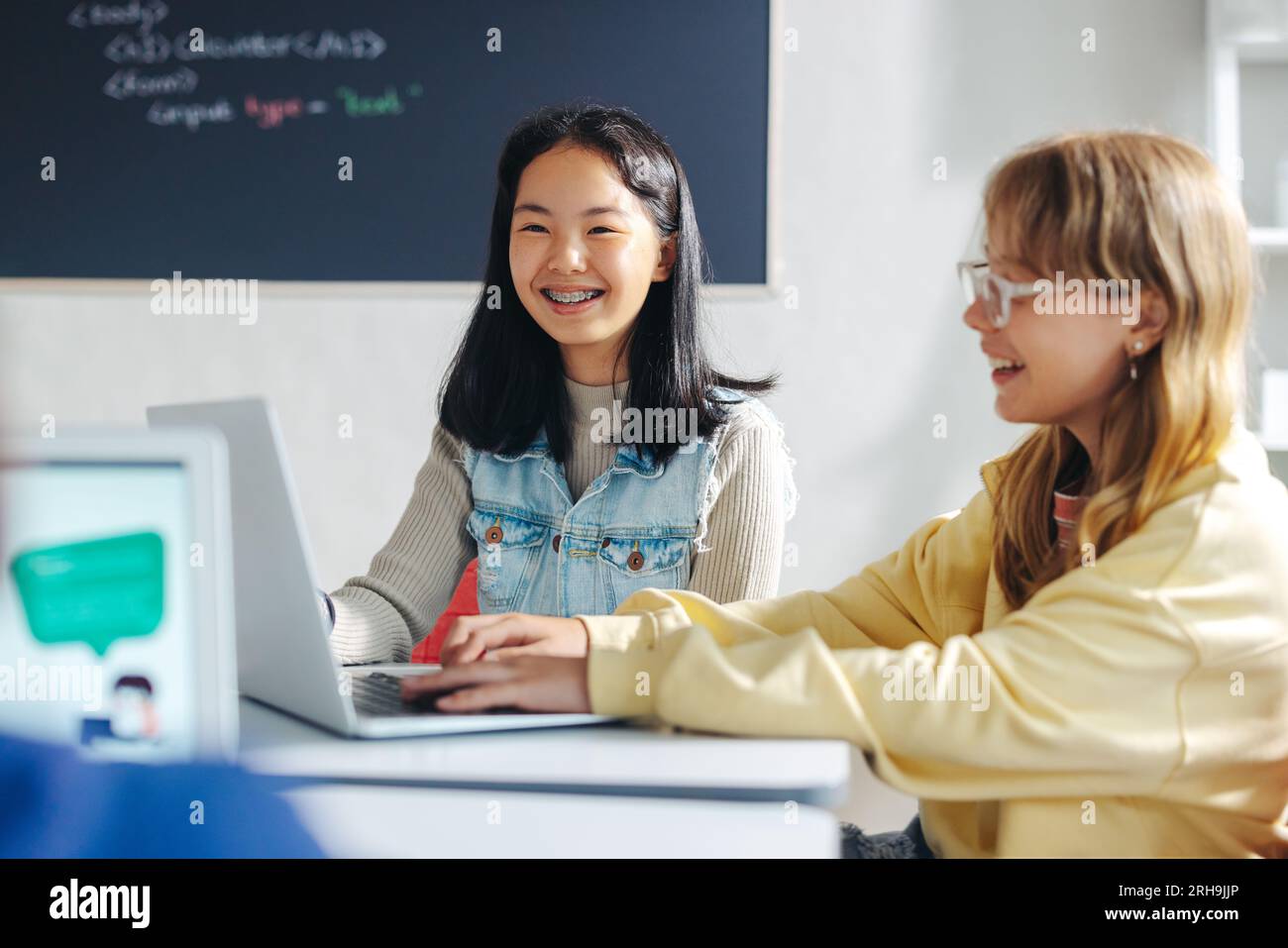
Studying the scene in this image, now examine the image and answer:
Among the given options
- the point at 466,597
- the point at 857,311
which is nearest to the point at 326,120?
the point at 857,311

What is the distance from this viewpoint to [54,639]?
75cm

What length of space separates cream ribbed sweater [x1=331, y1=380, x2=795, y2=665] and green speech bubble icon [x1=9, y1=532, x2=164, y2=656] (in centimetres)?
74

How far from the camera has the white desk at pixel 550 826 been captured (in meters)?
0.75

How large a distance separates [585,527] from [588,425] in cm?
16

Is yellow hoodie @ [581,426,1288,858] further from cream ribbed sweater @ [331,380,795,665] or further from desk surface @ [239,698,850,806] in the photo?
cream ribbed sweater @ [331,380,795,665]

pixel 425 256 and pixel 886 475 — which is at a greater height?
pixel 425 256

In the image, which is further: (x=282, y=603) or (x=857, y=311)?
(x=857, y=311)

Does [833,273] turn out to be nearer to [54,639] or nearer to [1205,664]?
[1205,664]

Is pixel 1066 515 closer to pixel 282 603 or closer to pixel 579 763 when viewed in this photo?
pixel 579 763

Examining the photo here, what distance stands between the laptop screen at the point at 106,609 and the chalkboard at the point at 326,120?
2.13m

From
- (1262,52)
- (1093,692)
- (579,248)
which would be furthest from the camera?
(1262,52)

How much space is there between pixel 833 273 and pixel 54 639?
224 centimetres

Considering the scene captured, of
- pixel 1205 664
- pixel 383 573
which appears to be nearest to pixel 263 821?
pixel 1205 664

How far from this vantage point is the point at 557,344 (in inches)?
70.2
